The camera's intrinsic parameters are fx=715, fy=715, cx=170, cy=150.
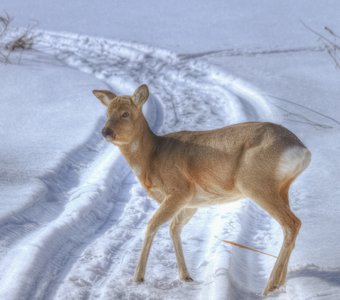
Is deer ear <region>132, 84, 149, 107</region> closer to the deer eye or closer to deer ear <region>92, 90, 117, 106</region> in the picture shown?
the deer eye

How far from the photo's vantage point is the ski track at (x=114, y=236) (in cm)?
464

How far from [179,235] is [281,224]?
0.84m

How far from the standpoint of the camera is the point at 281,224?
4.42 m

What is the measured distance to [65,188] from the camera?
→ 21.4 feet

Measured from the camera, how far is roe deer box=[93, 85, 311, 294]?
4.39 m

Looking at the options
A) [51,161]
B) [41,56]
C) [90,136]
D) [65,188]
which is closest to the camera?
[65,188]

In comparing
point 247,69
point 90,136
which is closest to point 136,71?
point 247,69

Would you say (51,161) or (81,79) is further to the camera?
(81,79)

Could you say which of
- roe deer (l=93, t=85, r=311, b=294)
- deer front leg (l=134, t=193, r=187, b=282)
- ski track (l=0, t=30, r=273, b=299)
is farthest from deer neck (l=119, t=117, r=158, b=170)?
ski track (l=0, t=30, r=273, b=299)

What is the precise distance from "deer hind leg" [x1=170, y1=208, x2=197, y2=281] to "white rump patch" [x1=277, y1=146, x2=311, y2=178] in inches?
35.7

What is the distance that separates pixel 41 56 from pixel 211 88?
3348mm

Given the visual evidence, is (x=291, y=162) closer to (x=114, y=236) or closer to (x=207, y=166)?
(x=207, y=166)

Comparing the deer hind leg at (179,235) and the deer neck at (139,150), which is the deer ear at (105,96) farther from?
the deer hind leg at (179,235)

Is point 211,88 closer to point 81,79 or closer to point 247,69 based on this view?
point 247,69
